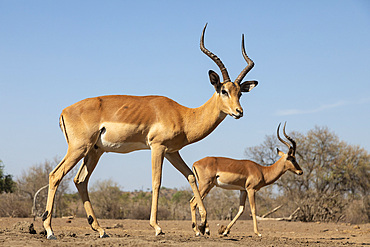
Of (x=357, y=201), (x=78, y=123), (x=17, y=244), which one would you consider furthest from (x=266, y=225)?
(x=17, y=244)

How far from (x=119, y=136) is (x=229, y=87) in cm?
274

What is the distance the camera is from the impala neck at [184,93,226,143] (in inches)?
408

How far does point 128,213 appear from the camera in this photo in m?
29.4

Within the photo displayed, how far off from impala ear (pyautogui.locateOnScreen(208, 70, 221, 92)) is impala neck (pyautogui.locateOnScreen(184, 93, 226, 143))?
20 centimetres

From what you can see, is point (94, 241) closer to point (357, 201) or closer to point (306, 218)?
point (306, 218)

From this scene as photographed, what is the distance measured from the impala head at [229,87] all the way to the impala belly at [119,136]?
1.99 m

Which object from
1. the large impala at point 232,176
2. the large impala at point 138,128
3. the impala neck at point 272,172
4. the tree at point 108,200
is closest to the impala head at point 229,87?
the large impala at point 138,128

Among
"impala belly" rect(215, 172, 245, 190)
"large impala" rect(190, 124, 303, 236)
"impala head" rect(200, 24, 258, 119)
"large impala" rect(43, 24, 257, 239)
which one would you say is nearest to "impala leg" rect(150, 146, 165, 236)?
"large impala" rect(43, 24, 257, 239)

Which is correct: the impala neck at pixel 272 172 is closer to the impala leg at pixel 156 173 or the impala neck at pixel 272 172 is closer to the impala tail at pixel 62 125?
the impala leg at pixel 156 173

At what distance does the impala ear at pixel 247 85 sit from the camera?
11219mm

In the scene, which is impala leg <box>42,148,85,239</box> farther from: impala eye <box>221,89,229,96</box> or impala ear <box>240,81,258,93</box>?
impala ear <box>240,81,258,93</box>

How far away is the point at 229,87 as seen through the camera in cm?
1044

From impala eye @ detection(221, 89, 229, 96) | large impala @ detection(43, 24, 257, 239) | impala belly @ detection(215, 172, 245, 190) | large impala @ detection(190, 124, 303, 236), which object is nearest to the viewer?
large impala @ detection(43, 24, 257, 239)

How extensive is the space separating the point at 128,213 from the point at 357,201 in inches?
647
